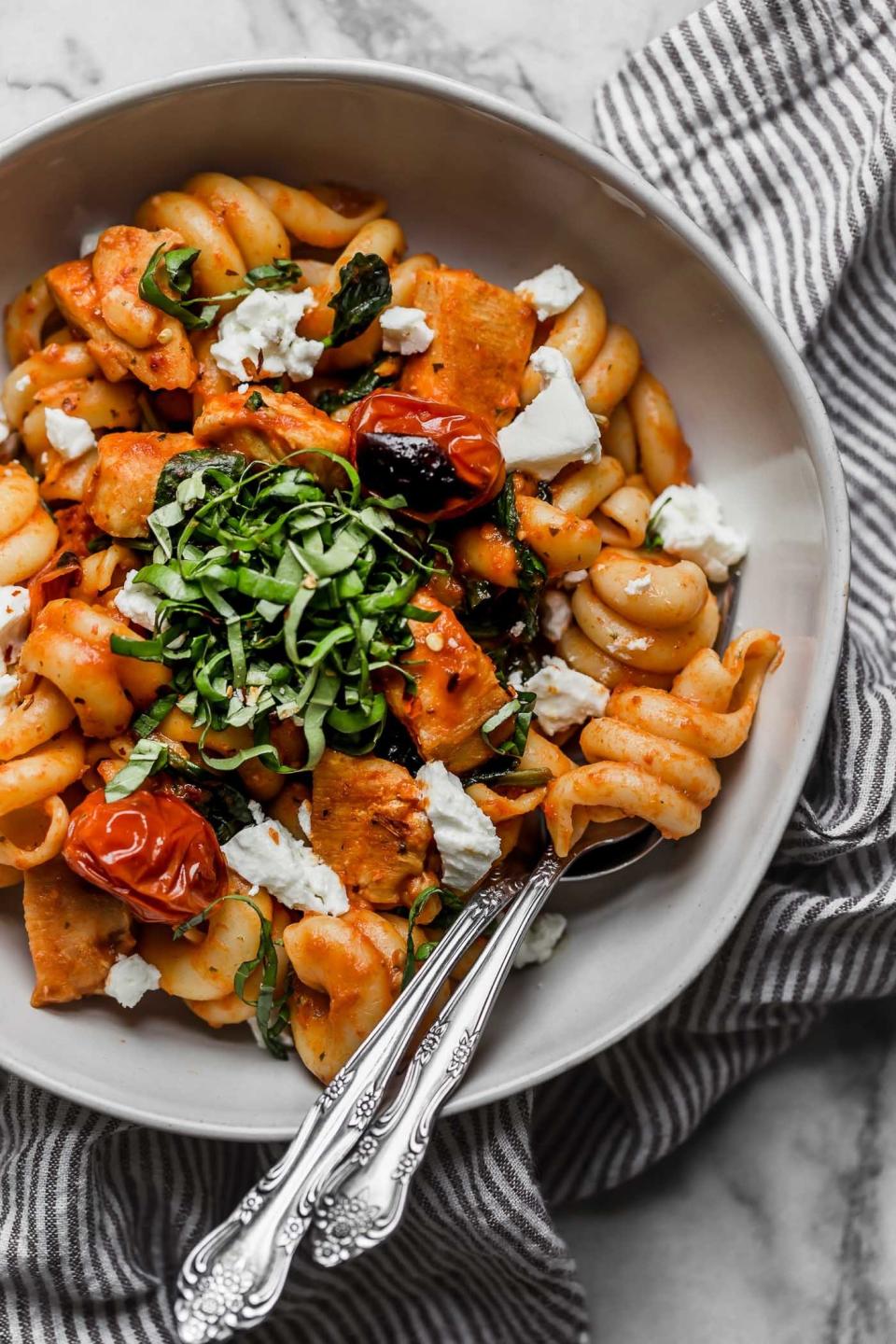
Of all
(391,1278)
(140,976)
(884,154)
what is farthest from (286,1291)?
(884,154)

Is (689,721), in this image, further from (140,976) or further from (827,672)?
(140,976)

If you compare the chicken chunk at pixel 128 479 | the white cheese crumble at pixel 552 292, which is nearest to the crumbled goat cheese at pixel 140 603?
the chicken chunk at pixel 128 479

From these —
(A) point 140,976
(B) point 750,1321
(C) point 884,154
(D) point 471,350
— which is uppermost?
(C) point 884,154

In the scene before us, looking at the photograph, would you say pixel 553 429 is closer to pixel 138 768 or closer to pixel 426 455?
pixel 426 455

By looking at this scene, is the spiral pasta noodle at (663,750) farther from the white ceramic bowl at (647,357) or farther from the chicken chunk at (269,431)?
the chicken chunk at (269,431)

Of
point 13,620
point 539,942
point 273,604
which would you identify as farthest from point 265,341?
point 539,942
